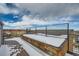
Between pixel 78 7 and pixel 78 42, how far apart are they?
0.38 m

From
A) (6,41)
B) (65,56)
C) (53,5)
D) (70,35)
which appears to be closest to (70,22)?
(70,35)

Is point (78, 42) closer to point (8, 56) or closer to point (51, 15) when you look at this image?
point (51, 15)

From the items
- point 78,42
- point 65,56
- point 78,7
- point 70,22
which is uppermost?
point 78,7

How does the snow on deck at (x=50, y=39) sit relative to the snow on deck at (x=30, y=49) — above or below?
above

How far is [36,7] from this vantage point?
1.77 meters

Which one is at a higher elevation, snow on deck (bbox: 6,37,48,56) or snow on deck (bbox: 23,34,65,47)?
snow on deck (bbox: 23,34,65,47)

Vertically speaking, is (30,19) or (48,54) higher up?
(30,19)

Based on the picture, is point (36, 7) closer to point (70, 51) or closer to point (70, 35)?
point (70, 35)

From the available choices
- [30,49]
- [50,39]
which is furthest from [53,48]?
[30,49]

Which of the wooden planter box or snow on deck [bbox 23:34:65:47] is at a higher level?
snow on deck [bbox 23:34:65:47]

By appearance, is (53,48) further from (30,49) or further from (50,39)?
(30,49)

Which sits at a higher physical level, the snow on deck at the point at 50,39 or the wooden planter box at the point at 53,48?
the snow on deck at the point at 50,39

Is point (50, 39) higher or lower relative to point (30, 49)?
higher

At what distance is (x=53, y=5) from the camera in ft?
5.81
